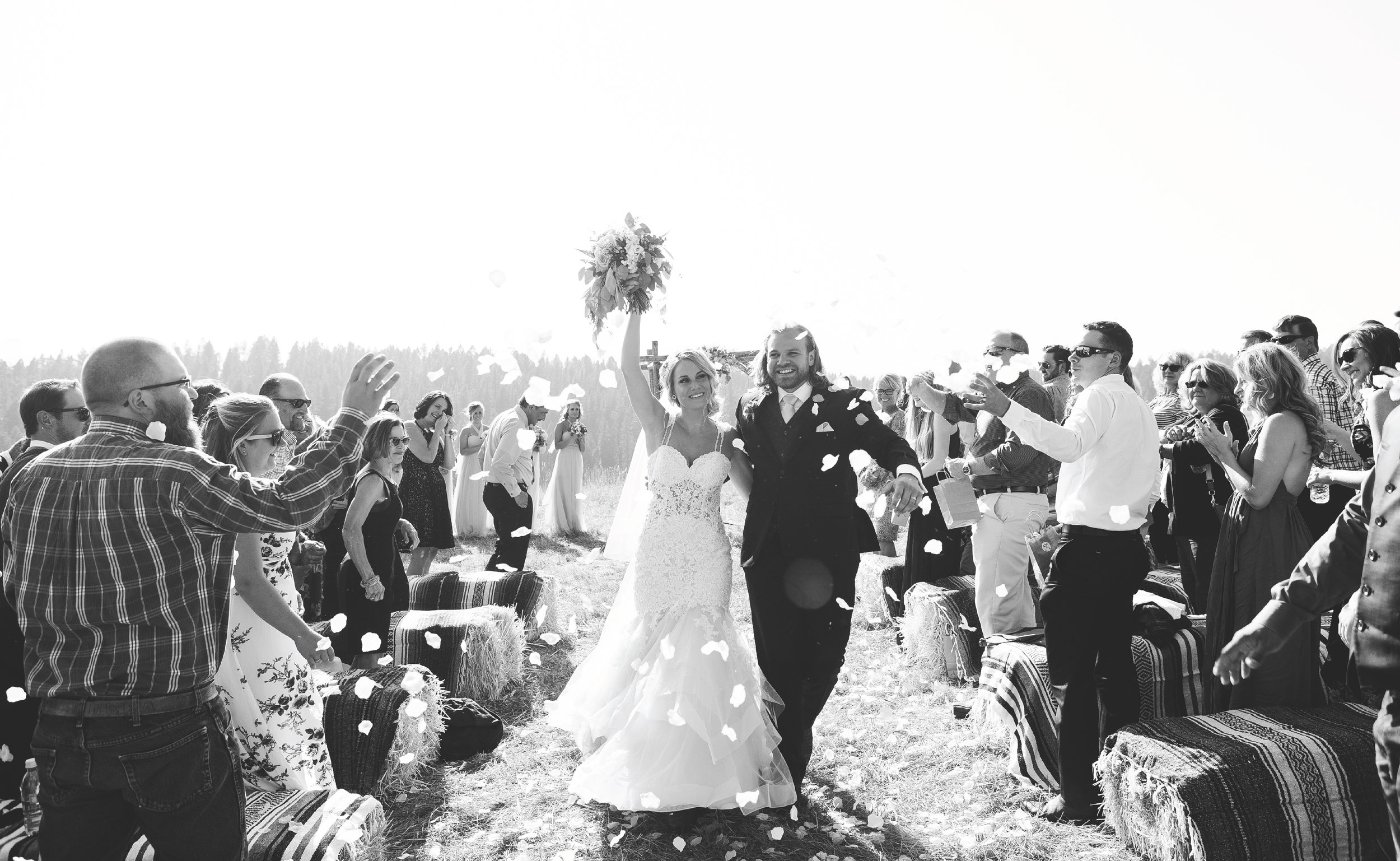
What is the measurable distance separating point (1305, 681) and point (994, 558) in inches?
88.1

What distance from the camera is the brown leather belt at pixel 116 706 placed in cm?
238

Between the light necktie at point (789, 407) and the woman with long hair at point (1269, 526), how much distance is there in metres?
2.12

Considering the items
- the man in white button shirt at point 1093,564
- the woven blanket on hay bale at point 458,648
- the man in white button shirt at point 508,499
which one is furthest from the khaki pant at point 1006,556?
the man in white button shirt at point 508,499

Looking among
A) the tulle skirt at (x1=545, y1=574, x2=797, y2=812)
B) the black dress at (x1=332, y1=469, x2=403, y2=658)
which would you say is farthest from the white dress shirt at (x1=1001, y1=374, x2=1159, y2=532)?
the black dress at (x1=332, y1=469, x2=403, y2=658)

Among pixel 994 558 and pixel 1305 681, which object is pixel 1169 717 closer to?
pixel 1305 681

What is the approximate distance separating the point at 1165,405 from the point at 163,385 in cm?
748

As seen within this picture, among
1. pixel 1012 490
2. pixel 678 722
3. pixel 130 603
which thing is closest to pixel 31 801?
pixel 130 603

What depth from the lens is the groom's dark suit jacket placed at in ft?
13.9

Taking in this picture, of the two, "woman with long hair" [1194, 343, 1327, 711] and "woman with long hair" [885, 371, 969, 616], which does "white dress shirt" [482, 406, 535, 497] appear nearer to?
"woman with long hair" [885, 371, 969, 616]

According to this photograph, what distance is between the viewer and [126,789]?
7.82 feet

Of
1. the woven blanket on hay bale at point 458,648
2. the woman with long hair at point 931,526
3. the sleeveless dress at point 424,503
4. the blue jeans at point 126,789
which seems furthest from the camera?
the sleeveless dress at point 424,503

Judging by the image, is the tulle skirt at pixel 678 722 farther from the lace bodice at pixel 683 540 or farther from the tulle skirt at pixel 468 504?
the tulle skirt at pixel 468 504

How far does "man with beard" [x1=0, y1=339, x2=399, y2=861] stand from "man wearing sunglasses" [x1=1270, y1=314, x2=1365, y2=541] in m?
5.59

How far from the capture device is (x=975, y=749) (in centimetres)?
496
